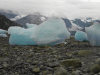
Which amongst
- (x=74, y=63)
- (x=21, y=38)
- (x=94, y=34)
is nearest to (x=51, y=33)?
(x=21, y=38)

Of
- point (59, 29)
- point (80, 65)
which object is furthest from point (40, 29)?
point (80, 65)

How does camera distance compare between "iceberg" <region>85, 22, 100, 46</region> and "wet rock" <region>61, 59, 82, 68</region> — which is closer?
"wet rock" <region>61, 59, 82, 68</region>

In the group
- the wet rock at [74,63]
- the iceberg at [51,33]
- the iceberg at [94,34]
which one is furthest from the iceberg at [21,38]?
the wet rock at [74,63]

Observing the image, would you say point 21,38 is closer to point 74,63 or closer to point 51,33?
point 51,33

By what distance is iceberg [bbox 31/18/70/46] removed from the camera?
525cm

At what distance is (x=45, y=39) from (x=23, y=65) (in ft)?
9.21

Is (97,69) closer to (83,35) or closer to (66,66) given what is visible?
(66,66)

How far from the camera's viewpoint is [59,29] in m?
5.37

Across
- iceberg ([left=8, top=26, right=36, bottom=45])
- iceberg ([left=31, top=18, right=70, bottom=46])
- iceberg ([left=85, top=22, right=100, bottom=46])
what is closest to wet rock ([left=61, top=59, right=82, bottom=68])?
iceberg ([left=31, top=18, right=70, bottom=46])

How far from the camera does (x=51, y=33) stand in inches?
208

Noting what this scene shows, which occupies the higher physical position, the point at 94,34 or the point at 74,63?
the point at 94,34

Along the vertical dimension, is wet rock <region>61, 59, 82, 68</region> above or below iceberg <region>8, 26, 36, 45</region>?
below

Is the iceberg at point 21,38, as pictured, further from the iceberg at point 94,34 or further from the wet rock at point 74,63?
the wet rock at point 74,63

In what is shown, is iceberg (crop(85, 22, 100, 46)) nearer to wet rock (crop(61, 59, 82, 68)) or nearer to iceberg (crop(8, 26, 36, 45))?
iceberg (crop(8, 26, 36, 45))
